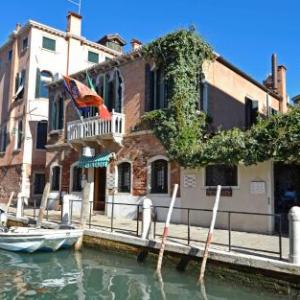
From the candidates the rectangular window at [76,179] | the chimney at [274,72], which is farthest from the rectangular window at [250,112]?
the rectangular window at [76,179]

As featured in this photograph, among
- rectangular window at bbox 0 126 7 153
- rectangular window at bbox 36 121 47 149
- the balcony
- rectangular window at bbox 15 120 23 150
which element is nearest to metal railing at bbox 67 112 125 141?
the balcony

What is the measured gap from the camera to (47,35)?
25.6m

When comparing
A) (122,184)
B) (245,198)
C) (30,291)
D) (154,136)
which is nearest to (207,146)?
(245,198)

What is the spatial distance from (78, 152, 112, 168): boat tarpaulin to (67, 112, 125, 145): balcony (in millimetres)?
712

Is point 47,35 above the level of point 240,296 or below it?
above

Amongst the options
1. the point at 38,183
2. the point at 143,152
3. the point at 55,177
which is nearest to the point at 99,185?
the point at 55,177

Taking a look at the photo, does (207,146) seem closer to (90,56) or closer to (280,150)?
(280,150)

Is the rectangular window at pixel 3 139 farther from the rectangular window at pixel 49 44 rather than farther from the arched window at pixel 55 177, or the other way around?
the arched window at pixel 55 177

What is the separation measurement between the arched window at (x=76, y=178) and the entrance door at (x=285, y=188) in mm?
9889

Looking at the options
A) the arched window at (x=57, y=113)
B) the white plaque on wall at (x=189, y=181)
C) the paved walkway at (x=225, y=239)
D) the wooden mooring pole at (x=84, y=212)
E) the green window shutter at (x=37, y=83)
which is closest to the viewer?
the paved walkway at (x=225, y=239)

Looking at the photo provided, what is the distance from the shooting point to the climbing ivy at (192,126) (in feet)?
37.2

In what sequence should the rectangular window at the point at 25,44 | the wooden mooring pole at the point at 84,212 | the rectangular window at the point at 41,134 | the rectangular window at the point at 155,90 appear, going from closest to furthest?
the wooden mooring pole at the point at 84,212, the rectangular window at the point at 155,90, the rectangular window at the point at 41,134, the rectangular window at the point at 25,44

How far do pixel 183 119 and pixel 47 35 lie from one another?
15.1 metres

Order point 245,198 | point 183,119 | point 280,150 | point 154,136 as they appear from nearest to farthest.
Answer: point 280,150 → point 245,198 → point 183,119 → point 154,136
